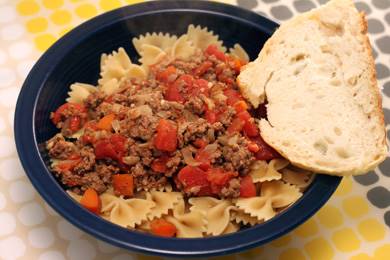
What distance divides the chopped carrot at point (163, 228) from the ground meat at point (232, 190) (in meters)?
0.40

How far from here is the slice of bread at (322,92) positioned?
3.68 metres

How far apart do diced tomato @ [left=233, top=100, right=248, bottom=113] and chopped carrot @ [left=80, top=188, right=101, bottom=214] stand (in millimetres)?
1156

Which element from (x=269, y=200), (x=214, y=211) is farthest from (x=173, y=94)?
(x=269, y=200)

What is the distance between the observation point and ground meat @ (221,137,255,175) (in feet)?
12.0

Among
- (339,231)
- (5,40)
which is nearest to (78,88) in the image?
(5,40)

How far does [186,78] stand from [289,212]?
1.29 m

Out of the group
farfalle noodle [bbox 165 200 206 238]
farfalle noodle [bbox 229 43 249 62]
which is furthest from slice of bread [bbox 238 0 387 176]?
farfalle noodle [bbox 165 200 206 238]

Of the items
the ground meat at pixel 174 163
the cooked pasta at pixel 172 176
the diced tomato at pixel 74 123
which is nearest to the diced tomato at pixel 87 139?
the cooked pasta at pixel 172 176

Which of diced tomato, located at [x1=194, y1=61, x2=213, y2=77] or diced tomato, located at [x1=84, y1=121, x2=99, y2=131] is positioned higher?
diced tomato, located at [x1=194, y1=61, x2=213, y2=77]

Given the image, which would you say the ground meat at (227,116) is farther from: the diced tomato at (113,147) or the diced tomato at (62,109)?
the diced tomato at (62,109)

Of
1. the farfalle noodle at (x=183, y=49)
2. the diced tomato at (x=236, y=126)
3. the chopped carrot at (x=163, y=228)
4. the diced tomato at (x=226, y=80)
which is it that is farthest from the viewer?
the farfalle noodle at (x=183, y=49)

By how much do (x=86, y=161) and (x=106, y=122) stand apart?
0.32 metres

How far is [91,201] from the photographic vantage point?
3.66m

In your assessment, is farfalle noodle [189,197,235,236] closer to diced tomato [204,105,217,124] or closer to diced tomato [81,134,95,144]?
diced tomato [204,105,217,124]
